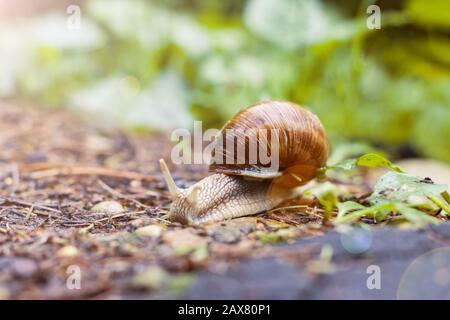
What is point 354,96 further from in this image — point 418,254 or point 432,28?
point 418,254

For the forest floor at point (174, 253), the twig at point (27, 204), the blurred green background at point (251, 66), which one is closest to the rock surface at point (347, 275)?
the forest floor at point (174, 253)

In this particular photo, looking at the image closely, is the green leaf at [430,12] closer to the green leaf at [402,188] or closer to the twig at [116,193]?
the green leaf at [402,188]

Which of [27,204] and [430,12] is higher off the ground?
[430,12]

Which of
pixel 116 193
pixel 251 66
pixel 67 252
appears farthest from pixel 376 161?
pixel 251 66

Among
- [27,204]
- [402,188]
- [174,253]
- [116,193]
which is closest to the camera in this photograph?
[174,253]

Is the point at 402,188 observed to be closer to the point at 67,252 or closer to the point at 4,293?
the point at 67,252

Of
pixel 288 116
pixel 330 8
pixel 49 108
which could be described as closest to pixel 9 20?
pixel 49 108

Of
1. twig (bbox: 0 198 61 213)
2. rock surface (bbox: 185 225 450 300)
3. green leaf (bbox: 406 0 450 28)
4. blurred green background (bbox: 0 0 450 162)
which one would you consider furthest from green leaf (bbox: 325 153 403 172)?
green leaf (bbox: 406 0 450 28)
